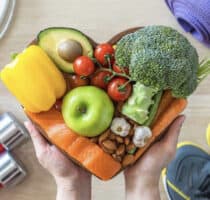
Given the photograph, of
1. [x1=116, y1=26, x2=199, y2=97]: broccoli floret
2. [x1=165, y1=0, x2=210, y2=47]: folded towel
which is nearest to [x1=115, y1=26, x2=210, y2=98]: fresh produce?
[x1=116, y1=26, x2=199, y2=97]: broccoli floret

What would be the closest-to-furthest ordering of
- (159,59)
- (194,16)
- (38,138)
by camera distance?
(159,59), (38,138), (194,16)

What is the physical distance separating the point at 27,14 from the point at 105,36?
17 centimetres

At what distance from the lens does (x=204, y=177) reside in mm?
1011

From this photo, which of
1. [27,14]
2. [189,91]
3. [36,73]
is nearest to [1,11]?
[27,14]

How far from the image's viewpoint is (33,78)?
28.6 inches

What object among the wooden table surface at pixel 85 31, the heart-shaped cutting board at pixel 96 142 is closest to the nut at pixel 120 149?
the heart-shaped cutting board at pixel 96 142

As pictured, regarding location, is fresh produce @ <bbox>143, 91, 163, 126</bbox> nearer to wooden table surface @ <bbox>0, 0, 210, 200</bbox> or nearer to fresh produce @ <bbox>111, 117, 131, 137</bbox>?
fresh produce @ <bbox>111, 117, 131, 137</bbox>

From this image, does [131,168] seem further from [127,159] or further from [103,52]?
[103,52]

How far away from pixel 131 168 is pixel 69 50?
0.24 m

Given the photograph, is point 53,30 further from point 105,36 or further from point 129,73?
point 105,36

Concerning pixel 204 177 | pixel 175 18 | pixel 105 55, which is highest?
pixel 105 55

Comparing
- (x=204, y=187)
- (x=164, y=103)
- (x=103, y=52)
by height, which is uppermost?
(x=103, y=52)

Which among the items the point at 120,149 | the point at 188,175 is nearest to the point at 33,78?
the point at 120,149

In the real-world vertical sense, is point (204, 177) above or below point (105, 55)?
below
